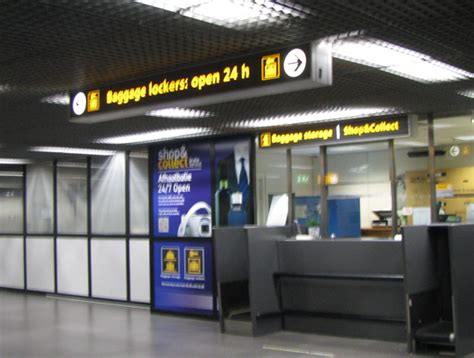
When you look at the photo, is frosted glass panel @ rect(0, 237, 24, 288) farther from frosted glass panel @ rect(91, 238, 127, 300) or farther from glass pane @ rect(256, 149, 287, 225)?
glass pane @ rect(256, 149, 287, 225)

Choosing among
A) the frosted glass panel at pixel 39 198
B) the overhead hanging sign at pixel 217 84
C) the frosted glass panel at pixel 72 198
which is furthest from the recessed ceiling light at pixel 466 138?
the frosted glass panel at pixel 39 198

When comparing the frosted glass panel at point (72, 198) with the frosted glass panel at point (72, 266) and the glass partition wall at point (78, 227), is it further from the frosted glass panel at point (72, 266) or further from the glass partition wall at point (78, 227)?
the frosted glass panel at point (72, 266)

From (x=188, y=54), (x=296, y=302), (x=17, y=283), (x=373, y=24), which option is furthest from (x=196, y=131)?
(x=17, y=283)

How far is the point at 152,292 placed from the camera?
37.6 ft

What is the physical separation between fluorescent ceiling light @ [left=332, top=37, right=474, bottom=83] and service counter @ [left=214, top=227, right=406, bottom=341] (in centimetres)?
270

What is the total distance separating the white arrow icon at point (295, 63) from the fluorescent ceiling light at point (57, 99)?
298cm

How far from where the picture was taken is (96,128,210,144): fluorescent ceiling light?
9.82 m

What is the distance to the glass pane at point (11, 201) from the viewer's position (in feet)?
48.8

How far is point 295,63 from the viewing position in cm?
471

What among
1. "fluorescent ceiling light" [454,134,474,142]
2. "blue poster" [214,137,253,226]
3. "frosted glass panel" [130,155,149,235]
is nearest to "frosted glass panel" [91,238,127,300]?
"frosted glass panel" [130,155,149,235]

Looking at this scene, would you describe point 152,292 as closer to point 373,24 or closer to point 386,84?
point 386,84

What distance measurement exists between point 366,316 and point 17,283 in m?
9.09

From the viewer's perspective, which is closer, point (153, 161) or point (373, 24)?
point (373, 24)

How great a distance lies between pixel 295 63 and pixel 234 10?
0.66 m
